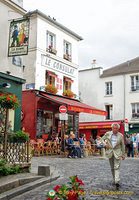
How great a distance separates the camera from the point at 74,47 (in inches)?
883

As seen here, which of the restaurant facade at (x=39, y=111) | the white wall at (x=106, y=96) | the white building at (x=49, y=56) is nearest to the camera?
the restaurant facade at (x=39, y=111)

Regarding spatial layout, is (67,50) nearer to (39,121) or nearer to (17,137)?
(39,121)

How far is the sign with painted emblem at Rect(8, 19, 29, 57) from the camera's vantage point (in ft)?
36.8

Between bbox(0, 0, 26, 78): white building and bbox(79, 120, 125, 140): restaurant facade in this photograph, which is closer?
bbox(0, 0, 26, 78): white building

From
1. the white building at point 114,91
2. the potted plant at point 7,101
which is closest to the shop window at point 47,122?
the white building at point 114,91

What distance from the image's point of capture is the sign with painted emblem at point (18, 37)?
36.8 feet

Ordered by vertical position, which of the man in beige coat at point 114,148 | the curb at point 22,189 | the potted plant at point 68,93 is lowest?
the curb at point 22,189

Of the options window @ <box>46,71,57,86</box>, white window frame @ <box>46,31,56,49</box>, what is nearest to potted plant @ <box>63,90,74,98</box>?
window @ <box>46,71,57,86</box>

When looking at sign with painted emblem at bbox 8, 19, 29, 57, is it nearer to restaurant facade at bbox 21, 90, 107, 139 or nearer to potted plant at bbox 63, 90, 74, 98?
restaurant facade at bbox 21, 90, 107, 139

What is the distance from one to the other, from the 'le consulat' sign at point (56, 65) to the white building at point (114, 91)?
822 centimetres

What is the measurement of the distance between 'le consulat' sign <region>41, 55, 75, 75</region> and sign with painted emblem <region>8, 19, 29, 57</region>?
256 inches

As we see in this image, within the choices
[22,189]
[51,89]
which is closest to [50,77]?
[51,89]

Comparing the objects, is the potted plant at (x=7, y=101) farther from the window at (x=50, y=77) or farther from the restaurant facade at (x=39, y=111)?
the window at (x=50, y=77)

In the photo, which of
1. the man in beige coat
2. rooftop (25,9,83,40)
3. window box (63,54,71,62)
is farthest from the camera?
window box (63,54,71,62)
